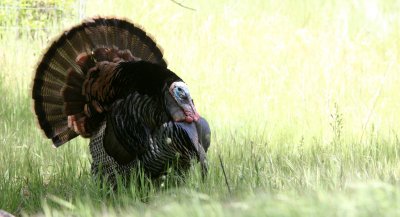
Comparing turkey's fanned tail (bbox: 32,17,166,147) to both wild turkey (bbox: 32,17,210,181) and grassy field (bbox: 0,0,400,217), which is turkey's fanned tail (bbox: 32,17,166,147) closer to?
wild turkey (bbox: 32,17,210,181)

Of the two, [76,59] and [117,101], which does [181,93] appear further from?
[76,59]

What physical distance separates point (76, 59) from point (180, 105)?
101cm

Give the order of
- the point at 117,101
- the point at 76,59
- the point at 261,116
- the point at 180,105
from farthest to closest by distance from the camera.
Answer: the point at 261,116, the point at 76,59, the point at 117,101, the point at 180,105

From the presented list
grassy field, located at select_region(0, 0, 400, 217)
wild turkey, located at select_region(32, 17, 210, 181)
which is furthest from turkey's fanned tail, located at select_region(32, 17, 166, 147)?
grassy field, located at select_region(0, 0, 400, 217)

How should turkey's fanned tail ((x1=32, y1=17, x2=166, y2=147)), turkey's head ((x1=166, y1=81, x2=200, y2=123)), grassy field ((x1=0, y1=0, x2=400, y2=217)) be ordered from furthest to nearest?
turkey's fanned tail ((x1=32, y1=17, x2=166, y2=147)) → turkey's head ((x1=166, y1=81, x2=200, y2=123)) → grassy field ((x1=0, y1=0, x2=400, y2=217))

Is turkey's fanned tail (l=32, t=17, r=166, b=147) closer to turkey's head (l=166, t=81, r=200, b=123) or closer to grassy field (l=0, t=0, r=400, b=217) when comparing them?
grassy field (l=0, t=0, r=400, b=217)

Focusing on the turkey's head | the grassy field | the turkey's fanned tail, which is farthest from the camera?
the turkey's fanned tail

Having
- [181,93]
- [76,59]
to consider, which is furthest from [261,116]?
[181,93]

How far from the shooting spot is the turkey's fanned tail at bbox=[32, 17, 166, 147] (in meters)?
5.18

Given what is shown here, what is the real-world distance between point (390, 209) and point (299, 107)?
3.85m

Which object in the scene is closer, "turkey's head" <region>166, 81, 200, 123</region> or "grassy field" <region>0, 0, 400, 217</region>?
"grassy field" <region>0, 0, 400, 217</region>

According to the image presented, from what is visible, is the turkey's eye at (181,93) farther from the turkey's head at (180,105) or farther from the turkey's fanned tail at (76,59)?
the turkey's fanned tail at (76,59)

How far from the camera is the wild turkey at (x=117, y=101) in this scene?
14.8 ft

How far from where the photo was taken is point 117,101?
491 cm
